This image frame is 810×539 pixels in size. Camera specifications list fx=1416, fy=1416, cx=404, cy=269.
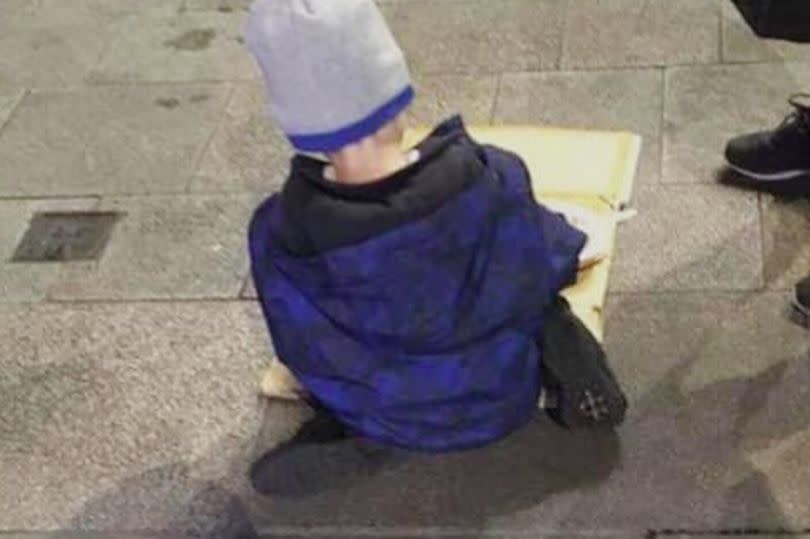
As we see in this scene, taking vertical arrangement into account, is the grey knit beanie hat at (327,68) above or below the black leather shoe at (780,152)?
above

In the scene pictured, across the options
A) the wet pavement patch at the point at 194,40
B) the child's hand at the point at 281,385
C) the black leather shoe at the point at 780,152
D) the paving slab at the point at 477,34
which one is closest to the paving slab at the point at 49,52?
the wet pavement patch at the point at 194,40

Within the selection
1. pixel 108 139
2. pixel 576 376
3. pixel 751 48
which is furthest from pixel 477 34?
pixel 576 376

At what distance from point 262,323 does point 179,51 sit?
2.59 ft

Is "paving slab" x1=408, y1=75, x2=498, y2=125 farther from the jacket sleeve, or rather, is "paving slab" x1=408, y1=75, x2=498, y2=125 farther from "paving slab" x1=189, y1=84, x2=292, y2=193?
the jacket sleeve

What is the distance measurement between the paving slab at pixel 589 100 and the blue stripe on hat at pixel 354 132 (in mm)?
693

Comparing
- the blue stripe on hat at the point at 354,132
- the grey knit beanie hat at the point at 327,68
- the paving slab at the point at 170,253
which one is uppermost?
the grey knit beanie hat at the point at 327,68

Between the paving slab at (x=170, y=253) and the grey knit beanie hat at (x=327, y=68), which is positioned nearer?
the grey knit beanie hat at (x=327, y=68)

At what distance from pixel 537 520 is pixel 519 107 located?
0.84m

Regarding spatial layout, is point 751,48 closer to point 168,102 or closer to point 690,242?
point 690,242

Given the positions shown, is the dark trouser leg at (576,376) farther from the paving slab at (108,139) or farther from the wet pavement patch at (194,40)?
the wet pavement patch at (194,40)

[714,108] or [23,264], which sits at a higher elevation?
[714,108]

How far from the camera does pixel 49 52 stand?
2.53m

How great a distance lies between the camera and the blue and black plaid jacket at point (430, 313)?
4.96 ft

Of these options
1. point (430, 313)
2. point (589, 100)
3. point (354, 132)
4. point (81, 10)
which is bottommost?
point (81, 10)
